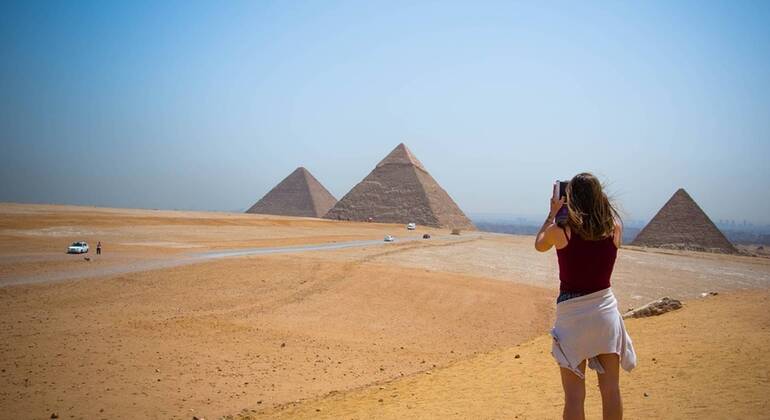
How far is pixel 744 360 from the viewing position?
5.16 metres

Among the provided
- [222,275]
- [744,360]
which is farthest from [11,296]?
[744,360]

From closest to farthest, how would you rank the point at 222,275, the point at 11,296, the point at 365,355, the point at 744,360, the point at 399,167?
the point at 744,360, the point at 365,355, the point at 11,296, the point at 222,275, the point at 399,167

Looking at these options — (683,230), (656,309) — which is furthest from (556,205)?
(683,230)

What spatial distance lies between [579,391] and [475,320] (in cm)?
953

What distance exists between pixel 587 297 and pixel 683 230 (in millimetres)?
50780

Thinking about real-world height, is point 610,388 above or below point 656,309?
above

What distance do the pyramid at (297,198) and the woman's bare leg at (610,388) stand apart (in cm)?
7143

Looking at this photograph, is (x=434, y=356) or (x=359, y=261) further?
(x=359, y=261)

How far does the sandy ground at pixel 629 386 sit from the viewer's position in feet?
14.1

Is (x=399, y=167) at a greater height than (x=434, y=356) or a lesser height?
greater

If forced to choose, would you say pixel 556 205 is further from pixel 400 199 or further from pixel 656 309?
pixel 400 199

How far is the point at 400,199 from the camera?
64062mm

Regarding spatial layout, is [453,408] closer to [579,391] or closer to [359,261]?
[579,391]

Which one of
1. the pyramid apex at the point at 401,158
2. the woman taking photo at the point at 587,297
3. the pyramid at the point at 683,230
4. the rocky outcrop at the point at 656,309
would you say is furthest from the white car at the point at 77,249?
the pyramid apex at the point at 401,158
